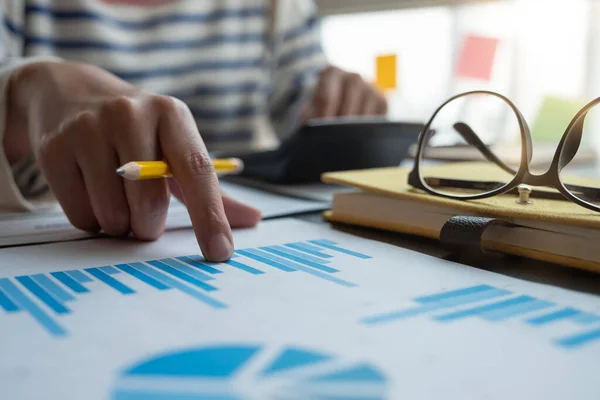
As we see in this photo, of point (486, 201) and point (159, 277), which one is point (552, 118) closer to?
point (486, 201)

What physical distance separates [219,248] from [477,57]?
1.29 m

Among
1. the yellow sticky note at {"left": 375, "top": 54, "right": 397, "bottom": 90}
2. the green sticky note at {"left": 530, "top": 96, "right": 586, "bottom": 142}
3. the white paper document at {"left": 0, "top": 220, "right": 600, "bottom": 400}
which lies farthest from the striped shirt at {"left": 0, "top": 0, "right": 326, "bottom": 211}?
the white paper document at {"left": 0, "top": 220, "right": 600, "bottom": 400}

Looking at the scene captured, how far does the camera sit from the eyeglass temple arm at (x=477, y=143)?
0.58 metres

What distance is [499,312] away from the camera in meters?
0.33

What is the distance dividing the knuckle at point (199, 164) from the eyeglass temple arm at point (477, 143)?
0.84 feet

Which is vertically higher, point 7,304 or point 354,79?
point 354,79

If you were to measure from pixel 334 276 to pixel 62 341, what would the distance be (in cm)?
18

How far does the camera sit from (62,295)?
1.20 ft

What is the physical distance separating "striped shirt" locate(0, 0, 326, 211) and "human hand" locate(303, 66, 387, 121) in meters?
0.06

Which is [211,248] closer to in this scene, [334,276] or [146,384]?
[334,276]

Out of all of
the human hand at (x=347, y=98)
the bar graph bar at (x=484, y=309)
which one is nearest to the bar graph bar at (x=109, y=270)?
the bar graph bar at (x=484, y=309)

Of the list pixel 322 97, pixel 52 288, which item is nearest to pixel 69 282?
pixel 52 288

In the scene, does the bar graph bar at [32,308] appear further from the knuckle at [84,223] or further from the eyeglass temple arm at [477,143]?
the eyeglass temple arm at [477,143]

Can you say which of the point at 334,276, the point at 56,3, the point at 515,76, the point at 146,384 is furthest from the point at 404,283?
the point at 515,76
